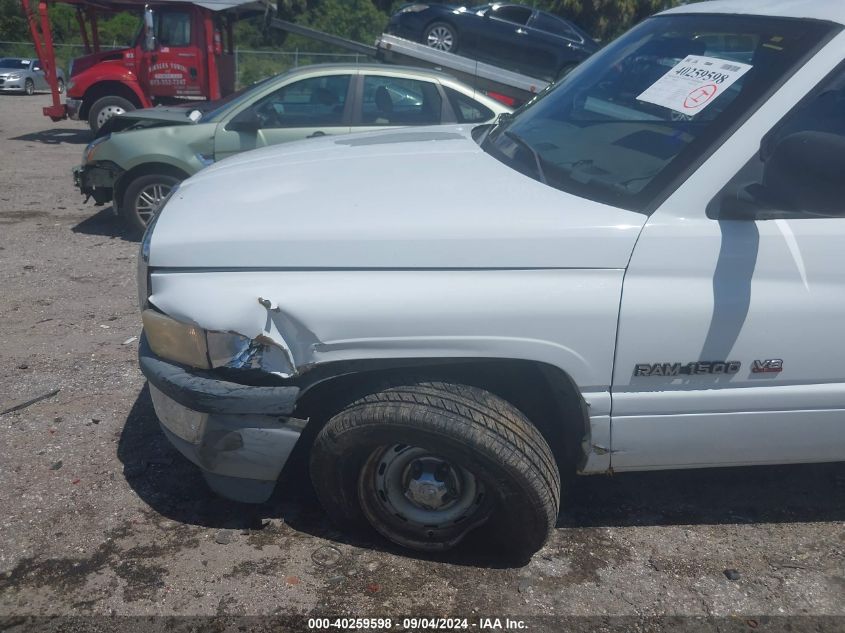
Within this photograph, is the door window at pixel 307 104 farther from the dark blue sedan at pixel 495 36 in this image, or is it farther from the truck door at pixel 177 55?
the dark blue sedan at pixel 495 36

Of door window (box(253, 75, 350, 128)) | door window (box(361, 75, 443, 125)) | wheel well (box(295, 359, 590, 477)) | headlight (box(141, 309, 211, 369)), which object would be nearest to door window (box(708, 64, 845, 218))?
wheel well (box(295, 359, 590, 477))

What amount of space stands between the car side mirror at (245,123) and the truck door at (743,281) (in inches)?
212

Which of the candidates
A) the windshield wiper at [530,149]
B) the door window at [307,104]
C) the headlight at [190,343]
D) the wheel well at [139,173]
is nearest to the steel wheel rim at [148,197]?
the wheel well at [139,173]

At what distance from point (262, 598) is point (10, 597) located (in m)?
0.88

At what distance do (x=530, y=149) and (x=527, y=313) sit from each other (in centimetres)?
90

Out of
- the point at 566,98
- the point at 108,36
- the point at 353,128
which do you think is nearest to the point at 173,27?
the point at 353,128

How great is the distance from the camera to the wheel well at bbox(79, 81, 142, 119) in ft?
44.4

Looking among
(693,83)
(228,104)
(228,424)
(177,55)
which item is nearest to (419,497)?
(228,424)

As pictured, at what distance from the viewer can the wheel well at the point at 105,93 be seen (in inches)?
533

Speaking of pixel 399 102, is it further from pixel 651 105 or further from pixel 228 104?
pixel 651 105

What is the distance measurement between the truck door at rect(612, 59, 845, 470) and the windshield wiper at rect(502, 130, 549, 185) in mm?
524

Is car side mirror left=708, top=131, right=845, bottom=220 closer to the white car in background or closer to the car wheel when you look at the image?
the car wheel

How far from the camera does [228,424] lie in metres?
2.78

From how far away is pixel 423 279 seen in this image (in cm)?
261
